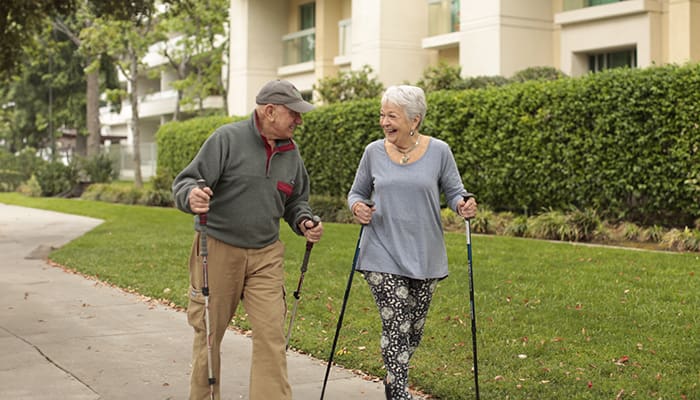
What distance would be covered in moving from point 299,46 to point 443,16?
9.13 m

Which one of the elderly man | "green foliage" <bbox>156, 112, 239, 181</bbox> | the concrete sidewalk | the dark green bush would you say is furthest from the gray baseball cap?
the dark green bush

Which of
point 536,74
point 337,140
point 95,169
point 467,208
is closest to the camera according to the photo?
point 467,208

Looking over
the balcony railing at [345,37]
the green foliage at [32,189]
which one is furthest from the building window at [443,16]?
the green foliage at [32,189]

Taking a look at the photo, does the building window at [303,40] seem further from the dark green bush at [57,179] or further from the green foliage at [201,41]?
the dark green bush at [57,179]

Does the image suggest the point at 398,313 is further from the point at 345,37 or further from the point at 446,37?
the point at 345,37

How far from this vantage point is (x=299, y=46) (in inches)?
1399

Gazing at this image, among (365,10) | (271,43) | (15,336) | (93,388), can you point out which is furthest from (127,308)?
(271,43)

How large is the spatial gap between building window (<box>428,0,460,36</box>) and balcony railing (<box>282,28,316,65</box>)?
7349mm

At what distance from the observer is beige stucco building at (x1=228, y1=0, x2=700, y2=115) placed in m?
21.5

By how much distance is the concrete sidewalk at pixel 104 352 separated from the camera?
22.3ft

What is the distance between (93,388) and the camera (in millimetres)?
6844

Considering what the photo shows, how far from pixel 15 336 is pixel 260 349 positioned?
14.4 feet

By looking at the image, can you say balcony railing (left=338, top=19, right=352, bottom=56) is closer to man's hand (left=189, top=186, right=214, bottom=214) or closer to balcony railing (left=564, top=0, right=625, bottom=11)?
balcony railing (left=564, top=0, right=625, bottom=11)

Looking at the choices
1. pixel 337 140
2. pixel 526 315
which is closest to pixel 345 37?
pixel 337 140
